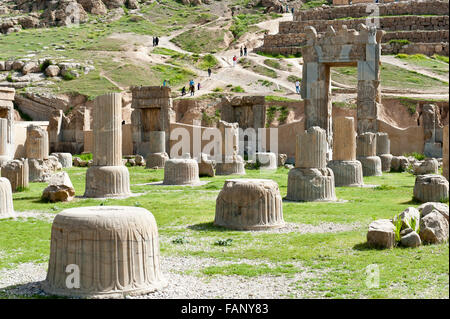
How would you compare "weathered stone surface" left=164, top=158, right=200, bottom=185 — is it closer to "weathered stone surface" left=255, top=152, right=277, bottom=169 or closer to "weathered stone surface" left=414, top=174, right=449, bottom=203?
"weathered stone surface" left=255, top=152, right=277, bottom=169

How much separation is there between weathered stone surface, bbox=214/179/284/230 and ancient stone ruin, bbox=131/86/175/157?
18.1 metres

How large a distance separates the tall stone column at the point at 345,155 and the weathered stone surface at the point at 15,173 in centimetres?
821

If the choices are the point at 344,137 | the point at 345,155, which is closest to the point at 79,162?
the point at 345,155

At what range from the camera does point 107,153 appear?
1389 cm

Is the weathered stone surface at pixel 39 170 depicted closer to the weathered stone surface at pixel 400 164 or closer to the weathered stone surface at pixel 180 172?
the weathered stone surface at pixel 180 172

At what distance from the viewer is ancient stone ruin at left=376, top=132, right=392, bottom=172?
22203mm

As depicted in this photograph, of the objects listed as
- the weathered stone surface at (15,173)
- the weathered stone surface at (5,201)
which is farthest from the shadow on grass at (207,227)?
the weathered stone surface at (15,173)

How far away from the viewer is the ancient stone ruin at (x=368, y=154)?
762 inches

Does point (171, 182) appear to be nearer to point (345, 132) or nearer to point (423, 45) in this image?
point (345, 132)

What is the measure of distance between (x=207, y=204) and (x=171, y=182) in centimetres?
461

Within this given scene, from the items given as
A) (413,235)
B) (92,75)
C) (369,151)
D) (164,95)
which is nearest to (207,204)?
(413,235)

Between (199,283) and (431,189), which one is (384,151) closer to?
(431,189)

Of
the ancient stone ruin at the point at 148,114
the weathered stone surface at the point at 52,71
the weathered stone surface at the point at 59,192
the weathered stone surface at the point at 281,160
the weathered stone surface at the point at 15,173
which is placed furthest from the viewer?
the weathered stone surface at the point at 52,71
